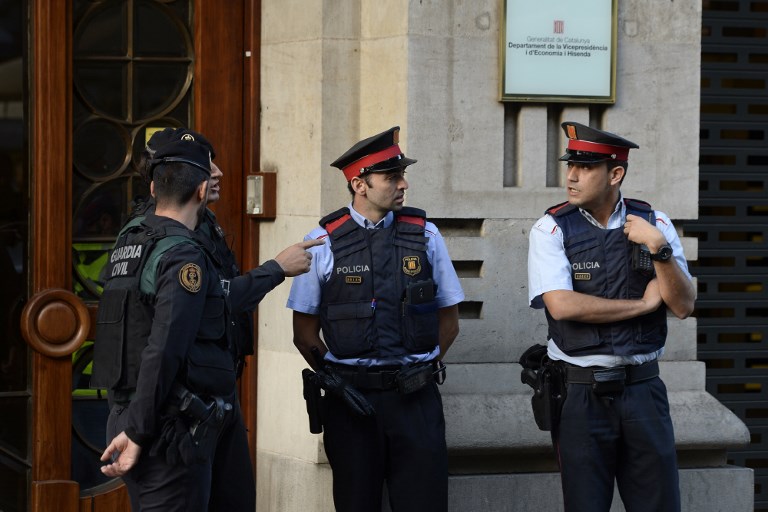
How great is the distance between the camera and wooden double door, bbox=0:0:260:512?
20.1 feet

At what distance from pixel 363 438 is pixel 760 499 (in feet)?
9.77

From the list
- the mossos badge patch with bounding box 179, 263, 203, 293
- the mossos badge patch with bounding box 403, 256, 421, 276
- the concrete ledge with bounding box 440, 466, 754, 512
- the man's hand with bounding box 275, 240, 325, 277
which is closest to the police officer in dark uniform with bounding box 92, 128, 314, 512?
the man's hand with bounding box 275, 240, 325, 277

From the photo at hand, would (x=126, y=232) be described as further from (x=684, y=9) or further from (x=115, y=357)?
(x=684, y=9)

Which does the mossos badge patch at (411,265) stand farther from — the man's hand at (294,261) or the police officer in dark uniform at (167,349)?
the police officer in dark uniform at (167,349)

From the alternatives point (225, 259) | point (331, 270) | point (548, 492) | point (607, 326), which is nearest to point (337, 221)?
point (331, 270)

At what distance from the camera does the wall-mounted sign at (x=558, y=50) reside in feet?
20.3

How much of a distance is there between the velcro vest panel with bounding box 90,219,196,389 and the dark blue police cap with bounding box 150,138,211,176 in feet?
0.83

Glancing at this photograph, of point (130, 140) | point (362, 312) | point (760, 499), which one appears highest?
point (130, 140)

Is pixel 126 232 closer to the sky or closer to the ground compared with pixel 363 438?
closer to the sky

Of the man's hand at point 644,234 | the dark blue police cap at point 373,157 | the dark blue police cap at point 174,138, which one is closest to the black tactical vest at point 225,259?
the dark blue police cap at point 174,138

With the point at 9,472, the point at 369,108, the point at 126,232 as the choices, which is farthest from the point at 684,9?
the point at 9,472

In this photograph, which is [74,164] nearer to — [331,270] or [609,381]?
[331,270]

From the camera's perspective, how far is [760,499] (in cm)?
729

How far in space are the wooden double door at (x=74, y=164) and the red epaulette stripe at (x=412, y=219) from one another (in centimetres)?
118
